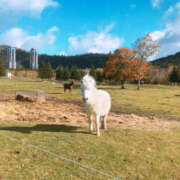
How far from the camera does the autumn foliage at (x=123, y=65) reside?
39688 mm

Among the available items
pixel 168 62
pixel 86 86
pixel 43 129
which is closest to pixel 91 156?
pixel 86 86

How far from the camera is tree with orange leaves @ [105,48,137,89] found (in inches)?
1563

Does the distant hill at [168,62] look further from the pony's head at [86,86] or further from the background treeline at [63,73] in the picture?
the pony's head at [86,86]

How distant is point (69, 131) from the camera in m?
7.46

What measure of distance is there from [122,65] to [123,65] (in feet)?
0.81

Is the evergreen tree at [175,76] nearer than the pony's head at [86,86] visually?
No

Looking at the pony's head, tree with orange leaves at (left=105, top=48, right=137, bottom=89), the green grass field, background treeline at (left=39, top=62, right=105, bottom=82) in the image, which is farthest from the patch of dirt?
background treeline at (left=39, top=62, right=105, bottom=82)

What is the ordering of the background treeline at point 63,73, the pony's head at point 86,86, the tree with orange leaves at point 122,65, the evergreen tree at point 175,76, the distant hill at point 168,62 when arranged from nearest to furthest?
the pony's head at point 86,86
the tree with orange leaves at point 122,65
the evergreen tree at point 175,76
the background treeline at point 63,73
the distant hill at point 168,62

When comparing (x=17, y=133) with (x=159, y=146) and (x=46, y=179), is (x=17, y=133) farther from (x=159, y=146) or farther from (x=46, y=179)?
(x=159, y=146)

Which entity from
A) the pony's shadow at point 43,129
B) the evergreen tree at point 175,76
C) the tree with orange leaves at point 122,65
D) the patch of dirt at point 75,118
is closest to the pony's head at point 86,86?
the pony's shadow at point 43,129

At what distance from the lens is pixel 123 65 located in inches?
1580

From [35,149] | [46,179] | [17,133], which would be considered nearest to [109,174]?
[46,179]

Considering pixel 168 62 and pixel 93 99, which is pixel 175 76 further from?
pixel 168 62

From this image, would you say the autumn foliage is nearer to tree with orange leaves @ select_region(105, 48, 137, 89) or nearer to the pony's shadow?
tree with orange leaves @ select_region(105, 48, 137, 89)
